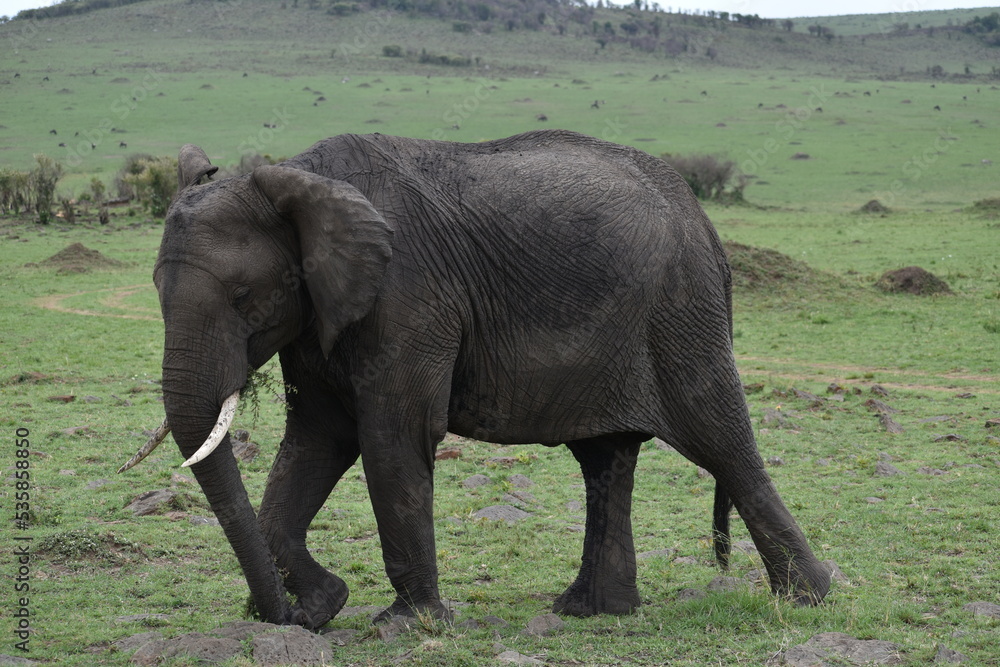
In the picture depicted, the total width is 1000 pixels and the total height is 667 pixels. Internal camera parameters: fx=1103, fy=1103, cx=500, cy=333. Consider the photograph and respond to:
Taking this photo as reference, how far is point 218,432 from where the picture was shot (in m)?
5.62

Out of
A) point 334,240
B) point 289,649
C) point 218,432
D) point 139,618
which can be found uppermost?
point 334,240

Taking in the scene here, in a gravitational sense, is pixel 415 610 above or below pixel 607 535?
below

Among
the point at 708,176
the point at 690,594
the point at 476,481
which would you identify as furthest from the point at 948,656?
the point at 708,176

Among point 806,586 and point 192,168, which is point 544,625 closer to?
point 806,586

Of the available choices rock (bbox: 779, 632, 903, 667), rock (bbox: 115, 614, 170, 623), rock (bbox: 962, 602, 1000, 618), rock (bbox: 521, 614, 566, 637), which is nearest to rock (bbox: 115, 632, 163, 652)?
rock (bbox: 115, 614, 170, 623)

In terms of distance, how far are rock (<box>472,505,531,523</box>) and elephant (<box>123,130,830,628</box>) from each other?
1972mm

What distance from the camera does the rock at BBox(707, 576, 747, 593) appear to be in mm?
7180

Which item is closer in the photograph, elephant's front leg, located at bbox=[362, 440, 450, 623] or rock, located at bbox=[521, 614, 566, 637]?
elephant's front leg, located at bbox=[362, 440, 450, 623]

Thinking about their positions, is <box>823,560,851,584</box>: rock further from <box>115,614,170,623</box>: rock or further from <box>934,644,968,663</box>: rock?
<box>115,614,170,623</box>: rock

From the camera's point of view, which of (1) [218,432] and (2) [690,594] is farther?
(2) [690,594]

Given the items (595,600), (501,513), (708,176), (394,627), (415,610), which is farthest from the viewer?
(708,176)

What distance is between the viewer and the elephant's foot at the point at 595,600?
23.2 ft

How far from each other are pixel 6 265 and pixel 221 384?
2233cm

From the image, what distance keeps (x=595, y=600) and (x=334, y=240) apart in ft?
9.67
